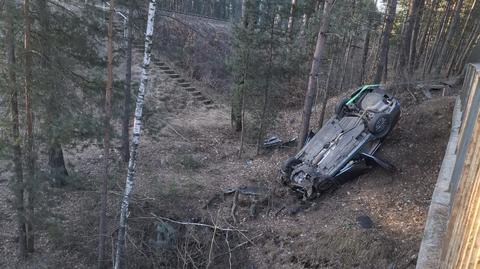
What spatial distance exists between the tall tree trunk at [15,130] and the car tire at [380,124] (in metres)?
8.35

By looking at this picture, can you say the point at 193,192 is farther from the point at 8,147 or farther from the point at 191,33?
the point at 191,33

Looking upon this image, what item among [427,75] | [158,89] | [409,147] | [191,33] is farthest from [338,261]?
[191,33]

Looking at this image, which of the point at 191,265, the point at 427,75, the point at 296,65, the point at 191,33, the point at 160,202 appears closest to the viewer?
the point at 191,265

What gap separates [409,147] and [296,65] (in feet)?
18.8

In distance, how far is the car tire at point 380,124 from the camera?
34.4ft

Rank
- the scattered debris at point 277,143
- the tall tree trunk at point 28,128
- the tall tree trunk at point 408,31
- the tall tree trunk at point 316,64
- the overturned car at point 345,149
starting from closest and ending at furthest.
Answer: the tall tree trunk at point 28,128 → the overturned car at point 345,149 → the tall tree trunk at point 316,64 → the scattered debris at point 277,143 → the tall tree trunk at point 408,31

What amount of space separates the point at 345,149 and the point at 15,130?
307 inches

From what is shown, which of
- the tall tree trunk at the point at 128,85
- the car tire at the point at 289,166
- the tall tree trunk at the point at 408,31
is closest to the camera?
the car tire at the point at 289,166

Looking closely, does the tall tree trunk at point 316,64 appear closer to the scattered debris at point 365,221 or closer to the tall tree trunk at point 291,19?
the tall tree trunk at point 291,19

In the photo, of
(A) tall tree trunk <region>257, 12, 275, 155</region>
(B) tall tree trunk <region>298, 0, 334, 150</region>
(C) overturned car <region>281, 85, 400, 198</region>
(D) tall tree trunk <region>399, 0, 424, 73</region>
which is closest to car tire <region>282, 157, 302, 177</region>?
(C) overturned car <region>281, 85, 400, 198</region>

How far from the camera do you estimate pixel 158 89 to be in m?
23.8

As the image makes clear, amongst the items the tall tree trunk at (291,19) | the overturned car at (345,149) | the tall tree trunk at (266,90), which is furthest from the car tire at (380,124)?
the tall tree trunk at (291,19)

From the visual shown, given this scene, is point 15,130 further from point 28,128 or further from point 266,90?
point 266,90

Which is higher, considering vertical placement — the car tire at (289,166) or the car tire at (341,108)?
the car tire at (341,108)
